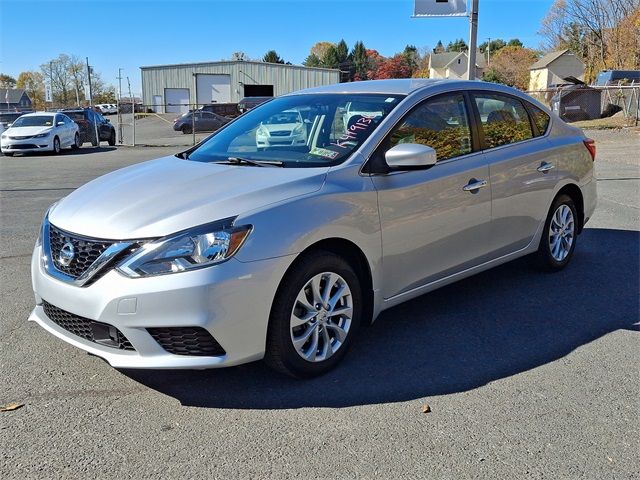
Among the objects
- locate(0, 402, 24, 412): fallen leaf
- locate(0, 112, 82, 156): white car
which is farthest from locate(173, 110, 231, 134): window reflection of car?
locate(0, 402, 24, 412): fallen leaf

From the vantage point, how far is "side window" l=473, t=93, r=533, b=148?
4.83 meters

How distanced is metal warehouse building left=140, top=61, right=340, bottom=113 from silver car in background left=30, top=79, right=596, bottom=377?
191 feet

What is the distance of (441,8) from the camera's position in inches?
496

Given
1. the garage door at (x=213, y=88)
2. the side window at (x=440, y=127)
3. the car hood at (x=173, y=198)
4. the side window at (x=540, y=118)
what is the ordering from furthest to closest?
the garage door at (x=213, y=88) < the side window at (x=540, y=118) < the side window at (x=440, y=127) < the car hood at (x=173, y=198)

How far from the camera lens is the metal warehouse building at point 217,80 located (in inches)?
2413

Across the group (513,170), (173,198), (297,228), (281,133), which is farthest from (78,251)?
(513,170)

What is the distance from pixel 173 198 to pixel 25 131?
67.2 feet

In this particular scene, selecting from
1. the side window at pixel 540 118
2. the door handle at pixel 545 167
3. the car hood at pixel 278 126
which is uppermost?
the side window at pixel 540 118

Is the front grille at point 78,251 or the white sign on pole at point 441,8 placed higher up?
the white sign on pole at point 441,8

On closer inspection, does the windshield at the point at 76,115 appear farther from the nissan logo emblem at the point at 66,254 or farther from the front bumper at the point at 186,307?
the front bumper at the point at 186,307

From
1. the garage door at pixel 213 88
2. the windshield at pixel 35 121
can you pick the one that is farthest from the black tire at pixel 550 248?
the garage door at pixel 213 88

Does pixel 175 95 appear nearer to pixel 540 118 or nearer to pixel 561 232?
pixel 540 118

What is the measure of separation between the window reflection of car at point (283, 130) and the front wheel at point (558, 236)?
243 centimetres

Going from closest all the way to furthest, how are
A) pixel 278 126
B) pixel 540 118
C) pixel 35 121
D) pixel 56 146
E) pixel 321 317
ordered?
pixel 321 317 → pixel 278 126 → pixel 540 118 → pixel 56 146 → pixel 35 121
